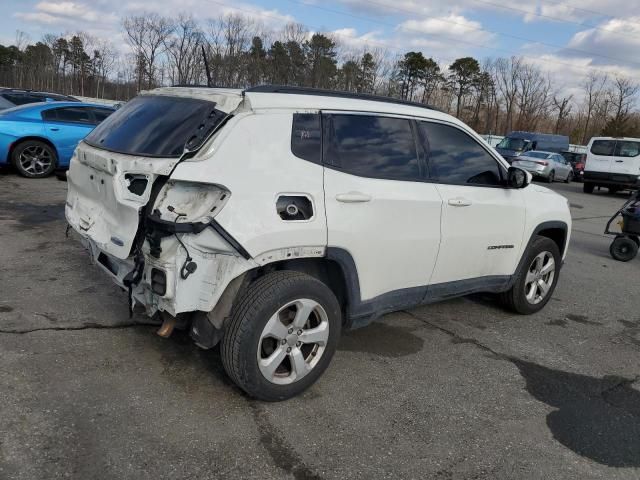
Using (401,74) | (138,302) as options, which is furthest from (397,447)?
(401,74)

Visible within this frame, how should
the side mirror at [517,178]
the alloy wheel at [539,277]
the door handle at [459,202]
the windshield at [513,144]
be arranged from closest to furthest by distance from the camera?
the door handle at [459,202]
the side mirror at [517,178]
the alloy wheel at [539,277]
the windshield at [513,144]

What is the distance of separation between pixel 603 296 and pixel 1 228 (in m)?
7.45

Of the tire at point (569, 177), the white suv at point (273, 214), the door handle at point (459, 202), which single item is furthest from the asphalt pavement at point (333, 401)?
the tire at point (569, 177)

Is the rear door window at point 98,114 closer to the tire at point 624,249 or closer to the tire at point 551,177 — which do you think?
the tire at point 624,249

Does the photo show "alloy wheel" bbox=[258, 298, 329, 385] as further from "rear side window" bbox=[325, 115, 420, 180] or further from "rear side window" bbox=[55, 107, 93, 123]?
"rear side window" bbox=[55, 107, 93, 123]

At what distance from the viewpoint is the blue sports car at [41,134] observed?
33.8 feet

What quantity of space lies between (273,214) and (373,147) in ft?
3.34

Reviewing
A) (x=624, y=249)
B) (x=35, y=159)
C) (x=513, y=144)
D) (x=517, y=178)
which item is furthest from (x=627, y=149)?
(x=35, y=159)

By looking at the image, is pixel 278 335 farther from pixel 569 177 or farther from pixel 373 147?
pixel 569 177

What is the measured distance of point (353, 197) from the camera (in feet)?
11.3

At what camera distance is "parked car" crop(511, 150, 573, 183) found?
985 inches

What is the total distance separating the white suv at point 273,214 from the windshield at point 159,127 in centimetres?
1

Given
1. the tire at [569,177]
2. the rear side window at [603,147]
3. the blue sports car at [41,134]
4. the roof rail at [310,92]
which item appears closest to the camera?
the roof rail at [310,92]

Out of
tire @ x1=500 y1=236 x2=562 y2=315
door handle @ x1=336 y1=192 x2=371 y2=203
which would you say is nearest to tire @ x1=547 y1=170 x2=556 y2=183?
tire @ x1=500 y1=236 x2=562 y2=315
